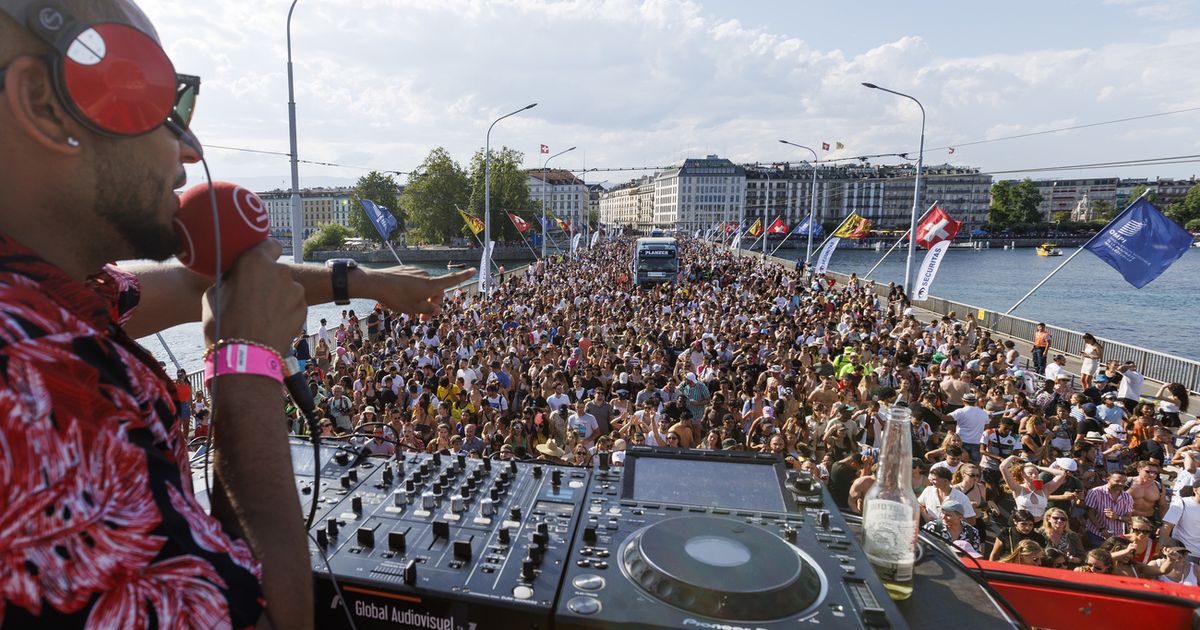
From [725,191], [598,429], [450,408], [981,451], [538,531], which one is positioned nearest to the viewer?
[538,531]

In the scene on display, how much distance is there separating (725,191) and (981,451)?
163m

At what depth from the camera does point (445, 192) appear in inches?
3297

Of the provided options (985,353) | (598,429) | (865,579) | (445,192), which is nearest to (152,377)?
(865,579)

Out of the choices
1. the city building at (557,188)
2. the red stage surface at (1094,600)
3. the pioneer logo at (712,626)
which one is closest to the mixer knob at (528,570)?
the pioneer logo at (712,626)

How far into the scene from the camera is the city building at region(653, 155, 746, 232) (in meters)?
165

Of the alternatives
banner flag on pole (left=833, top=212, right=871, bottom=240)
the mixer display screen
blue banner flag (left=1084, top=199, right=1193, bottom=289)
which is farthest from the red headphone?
banner flag on pole (left=833, top=212, right=871, bottom=240)

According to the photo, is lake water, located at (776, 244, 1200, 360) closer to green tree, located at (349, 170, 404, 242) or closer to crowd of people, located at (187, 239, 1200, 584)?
crowd of people, located at (187, 239, 1200, 584)

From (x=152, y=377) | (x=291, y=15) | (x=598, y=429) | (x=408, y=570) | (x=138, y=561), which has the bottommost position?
(x=598, y=429)

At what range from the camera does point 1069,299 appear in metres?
65.2

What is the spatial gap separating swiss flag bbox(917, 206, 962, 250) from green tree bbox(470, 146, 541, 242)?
6108 cm

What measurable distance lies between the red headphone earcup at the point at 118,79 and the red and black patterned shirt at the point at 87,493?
240 millimetres

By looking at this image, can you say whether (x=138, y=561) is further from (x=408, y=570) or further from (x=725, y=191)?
(x=725, y=191)

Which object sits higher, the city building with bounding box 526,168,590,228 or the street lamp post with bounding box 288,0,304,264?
the city building with bounding box 526,168,590,228

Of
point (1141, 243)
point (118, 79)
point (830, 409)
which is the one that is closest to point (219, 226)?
point (118, 79)
